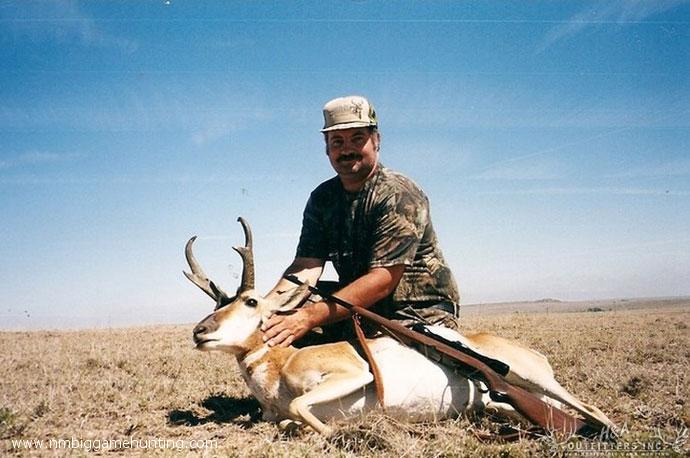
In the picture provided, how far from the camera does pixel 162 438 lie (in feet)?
14.6

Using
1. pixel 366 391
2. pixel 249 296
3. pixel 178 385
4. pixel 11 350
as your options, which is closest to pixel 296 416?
pixel 366 391

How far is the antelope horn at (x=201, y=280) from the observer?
5578 millimetres

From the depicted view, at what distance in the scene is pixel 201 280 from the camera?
5672 millimetres

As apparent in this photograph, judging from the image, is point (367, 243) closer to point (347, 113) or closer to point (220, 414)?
point (347, 113)

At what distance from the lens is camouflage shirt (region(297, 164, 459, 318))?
217 inches

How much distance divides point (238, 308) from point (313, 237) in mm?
1767

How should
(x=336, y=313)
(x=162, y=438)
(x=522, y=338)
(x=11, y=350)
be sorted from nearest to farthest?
(x=162, y=438) < (x=336, y=313) < (x=11, y=350) < (x=522, y=338)

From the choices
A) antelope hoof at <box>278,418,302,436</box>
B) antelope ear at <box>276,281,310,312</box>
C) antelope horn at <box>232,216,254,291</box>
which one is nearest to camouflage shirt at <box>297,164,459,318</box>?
antelope ear at <box>276,281,310,312</box>

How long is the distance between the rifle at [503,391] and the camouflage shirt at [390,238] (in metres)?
0.73

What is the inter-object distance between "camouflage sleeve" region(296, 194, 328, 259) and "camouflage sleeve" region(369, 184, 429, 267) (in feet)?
3.81

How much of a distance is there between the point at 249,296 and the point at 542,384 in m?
2.87

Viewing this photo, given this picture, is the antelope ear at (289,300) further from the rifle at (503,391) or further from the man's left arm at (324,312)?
the rifle at (503,391)

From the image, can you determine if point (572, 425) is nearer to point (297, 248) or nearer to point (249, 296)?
point (249, 296)
